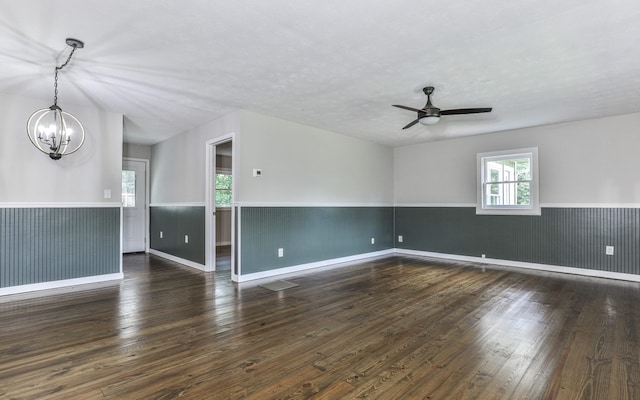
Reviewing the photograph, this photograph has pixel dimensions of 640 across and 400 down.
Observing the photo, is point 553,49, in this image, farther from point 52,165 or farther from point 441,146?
point 52,165

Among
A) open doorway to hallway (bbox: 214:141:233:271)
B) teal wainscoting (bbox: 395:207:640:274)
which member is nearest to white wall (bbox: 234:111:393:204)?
teal wainscoting (bbox: 395:207:640:274)

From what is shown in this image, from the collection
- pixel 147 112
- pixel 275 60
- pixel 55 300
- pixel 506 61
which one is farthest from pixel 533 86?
pixel 55 300

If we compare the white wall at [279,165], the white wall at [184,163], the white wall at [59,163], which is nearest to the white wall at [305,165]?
the white wall at [279,165]

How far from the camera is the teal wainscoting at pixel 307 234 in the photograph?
4.67 metres

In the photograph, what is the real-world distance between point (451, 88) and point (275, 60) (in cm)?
Answer: 210

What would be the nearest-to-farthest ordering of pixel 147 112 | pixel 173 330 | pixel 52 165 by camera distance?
pixel 173 330, pixel 52 165, pixel 147 112

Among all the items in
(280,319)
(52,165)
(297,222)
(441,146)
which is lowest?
(280,319)

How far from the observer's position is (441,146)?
6.59m

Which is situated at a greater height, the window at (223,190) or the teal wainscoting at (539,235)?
the window at (223,190)

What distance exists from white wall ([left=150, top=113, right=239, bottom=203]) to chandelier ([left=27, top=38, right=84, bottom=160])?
64.6 inches

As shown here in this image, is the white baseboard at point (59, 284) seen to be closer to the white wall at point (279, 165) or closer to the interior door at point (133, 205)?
the white wall at point (279, 165)

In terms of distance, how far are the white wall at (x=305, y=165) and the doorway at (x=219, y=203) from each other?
0.49 metres

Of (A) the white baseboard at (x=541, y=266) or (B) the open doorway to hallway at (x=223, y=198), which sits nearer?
(A) the white baseboard at (x=541, y=266)

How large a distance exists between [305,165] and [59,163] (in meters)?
3.44
